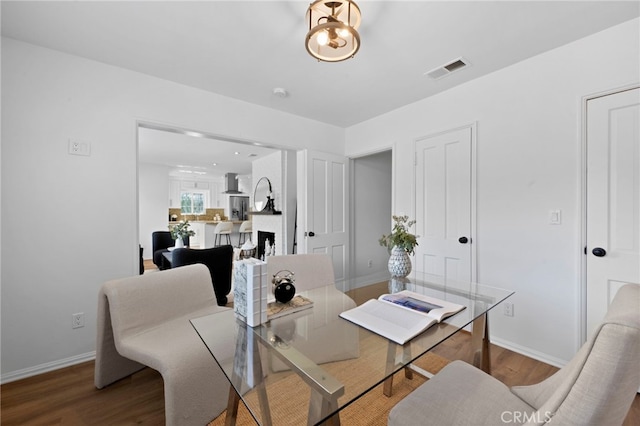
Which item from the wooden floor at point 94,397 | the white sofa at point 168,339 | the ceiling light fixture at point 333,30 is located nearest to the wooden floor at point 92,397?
the wooden floor at point 94,397

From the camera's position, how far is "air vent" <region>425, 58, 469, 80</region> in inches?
89.6

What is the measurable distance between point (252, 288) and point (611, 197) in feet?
8.02

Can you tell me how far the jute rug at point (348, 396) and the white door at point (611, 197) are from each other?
1253mm

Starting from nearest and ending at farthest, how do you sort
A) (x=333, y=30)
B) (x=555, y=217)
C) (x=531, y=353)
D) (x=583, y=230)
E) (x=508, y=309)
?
(x=333, y=30), (x=583, y=230), (x=555, y=217), (x=531, y=353), (x=508, y=309)

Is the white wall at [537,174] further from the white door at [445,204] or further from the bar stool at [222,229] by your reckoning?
the bar stool at [222,229]

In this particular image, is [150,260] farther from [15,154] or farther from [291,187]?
[15,154]

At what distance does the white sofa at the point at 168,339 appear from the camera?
1353mm

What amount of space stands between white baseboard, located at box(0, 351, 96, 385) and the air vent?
3.77 m

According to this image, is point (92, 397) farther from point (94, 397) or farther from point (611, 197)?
point (611, 197)

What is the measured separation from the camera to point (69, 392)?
178 cm

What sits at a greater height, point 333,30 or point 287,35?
point 287,35

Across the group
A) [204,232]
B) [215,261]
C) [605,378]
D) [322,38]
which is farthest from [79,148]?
[204,232]

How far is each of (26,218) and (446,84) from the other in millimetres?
3693

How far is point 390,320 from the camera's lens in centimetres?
116
